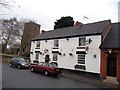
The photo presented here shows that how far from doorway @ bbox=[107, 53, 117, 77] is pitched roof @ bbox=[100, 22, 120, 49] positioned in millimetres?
1058

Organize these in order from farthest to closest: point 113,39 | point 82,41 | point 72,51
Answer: point 72,51 → point 82,41 → point 113,39

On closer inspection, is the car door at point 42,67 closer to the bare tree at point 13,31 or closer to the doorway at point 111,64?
the doorway at point 111,64

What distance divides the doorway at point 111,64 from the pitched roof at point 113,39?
3.47ft

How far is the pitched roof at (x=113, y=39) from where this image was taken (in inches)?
850

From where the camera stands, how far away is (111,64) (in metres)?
21.7

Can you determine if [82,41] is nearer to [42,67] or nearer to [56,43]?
[56,43]

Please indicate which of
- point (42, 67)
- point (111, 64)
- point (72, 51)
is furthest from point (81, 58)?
point (42, 67)

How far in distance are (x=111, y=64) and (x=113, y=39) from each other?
3.28 metres

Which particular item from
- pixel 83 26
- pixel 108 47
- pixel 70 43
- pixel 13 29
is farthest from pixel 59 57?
pixel 13 29

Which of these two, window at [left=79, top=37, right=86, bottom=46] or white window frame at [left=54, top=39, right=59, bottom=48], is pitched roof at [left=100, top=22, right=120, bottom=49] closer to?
window at [left=79, top=37, right=86, bottom=46]

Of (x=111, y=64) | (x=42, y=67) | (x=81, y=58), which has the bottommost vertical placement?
(x=42, y=67)

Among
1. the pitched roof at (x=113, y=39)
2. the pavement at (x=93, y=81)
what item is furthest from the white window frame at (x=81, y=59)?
the pitched roof at (x=113, y=39)

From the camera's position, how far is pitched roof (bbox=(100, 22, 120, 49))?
21.6 metres

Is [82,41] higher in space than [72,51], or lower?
higher
